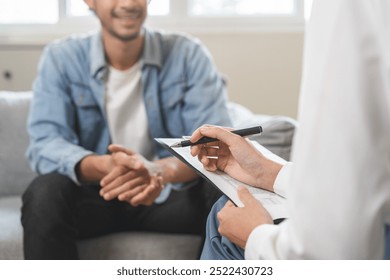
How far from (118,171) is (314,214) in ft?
2.71

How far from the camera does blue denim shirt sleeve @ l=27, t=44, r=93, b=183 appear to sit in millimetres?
1532

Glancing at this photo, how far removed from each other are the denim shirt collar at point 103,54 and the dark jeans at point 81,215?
0.27 m

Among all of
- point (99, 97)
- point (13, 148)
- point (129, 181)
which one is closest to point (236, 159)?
point (129, 181)

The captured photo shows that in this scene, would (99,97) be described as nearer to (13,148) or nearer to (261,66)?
(13,148)

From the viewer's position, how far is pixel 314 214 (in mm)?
612

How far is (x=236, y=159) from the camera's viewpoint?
0.88 m

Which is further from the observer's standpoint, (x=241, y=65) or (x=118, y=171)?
(x=241, y=65)

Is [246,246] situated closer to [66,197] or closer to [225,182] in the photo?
[225,182]

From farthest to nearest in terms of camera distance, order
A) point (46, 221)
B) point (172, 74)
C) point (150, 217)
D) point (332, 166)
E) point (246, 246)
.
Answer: point (172, 74), point (150, 217), point (46, 221), point (246, 246), point (332, 166)

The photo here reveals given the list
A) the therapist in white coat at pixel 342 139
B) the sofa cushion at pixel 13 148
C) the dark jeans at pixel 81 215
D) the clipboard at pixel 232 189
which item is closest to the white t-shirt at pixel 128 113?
the dark jeans at pixel 81 215

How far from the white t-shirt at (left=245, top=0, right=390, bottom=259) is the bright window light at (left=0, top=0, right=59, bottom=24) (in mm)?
2138

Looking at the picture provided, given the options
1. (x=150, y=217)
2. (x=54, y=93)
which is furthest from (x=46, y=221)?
(x=54, y=93)

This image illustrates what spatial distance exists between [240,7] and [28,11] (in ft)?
2.64

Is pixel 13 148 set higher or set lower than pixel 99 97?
lower
